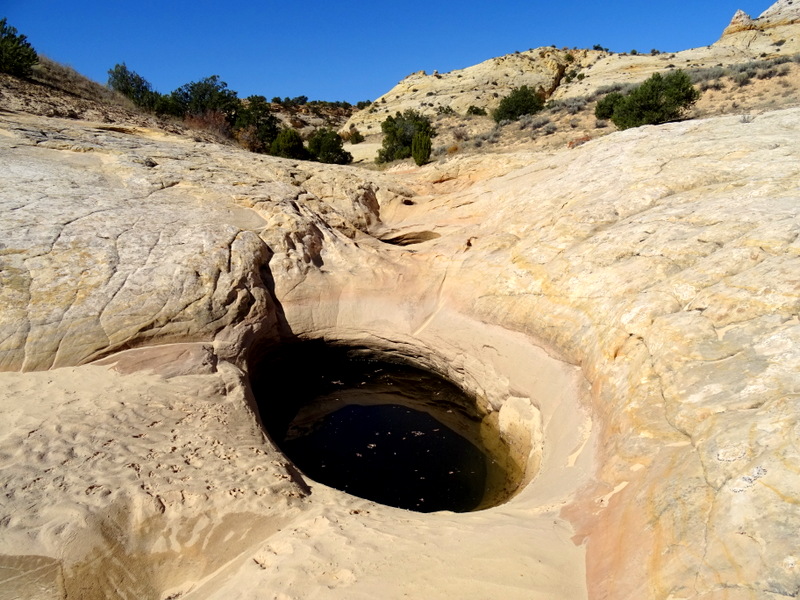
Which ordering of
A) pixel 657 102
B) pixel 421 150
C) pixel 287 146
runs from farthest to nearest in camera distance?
pixel 287 146, pixel 421 150, pixel 657 102

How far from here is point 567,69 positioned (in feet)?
146

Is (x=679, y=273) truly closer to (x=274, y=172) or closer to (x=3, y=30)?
(x=274, y=172)

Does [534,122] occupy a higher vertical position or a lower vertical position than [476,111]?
lower

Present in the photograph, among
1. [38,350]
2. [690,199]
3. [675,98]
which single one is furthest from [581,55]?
[38,350]

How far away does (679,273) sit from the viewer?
5312mm

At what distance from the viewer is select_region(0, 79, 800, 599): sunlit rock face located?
3.26 m

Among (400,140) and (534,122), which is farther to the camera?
(400,140)

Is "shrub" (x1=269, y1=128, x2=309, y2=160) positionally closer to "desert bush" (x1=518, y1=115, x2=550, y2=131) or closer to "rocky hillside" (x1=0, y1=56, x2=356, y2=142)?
"rocky hillside" (x1=0, y1=56, x2=356, y2=142)

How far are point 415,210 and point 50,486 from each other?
30.1 feet

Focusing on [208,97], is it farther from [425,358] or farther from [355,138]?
[425,358]

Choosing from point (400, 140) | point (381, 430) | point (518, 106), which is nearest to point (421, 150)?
point (400, 140)

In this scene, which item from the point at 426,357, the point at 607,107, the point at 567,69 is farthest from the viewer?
the point at 567,69

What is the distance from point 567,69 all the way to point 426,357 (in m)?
45.2

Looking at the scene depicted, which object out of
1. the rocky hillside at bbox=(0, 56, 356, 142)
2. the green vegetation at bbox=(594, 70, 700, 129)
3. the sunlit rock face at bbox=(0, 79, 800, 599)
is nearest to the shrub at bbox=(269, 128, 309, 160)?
the rocky hillside at bbox=(0, 56, 356, 142)
